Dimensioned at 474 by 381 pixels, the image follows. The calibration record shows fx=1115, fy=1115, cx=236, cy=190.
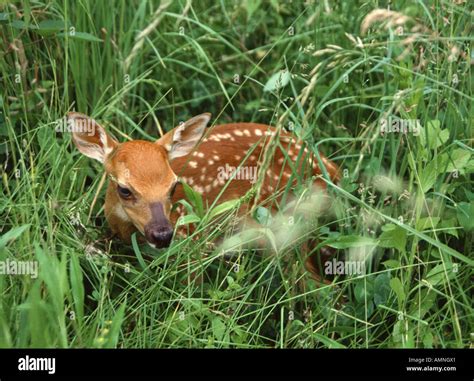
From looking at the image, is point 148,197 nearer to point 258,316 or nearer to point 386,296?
point 258,316

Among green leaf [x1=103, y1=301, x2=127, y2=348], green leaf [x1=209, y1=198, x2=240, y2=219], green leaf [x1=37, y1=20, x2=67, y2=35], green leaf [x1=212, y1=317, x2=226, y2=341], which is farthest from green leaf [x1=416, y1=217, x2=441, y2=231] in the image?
green leaf [x1=37, y1=20, x2=67, y2=35]

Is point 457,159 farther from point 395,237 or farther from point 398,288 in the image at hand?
point 398,288

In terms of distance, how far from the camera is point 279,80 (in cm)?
340

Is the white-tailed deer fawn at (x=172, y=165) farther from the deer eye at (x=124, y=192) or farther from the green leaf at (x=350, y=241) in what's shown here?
the green leaf at (x=350, y=241)

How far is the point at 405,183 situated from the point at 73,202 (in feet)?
3.27

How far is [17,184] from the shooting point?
3244mm

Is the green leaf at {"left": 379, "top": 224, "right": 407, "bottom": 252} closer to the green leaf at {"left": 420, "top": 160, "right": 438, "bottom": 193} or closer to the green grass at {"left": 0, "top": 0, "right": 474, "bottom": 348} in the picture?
the green grass at {"left": 0, "top": 0, "right": 474, "bottom": 348}

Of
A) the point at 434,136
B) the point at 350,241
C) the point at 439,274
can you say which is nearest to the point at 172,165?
the point at 350,241

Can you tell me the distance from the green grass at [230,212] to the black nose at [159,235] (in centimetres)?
4

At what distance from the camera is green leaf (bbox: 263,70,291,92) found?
3367mm

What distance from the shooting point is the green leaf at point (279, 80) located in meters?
3.37

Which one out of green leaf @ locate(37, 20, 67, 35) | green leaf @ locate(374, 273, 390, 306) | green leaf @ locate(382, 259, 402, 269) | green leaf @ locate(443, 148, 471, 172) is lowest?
green leaf @ locate(374, 273, 390, 306)

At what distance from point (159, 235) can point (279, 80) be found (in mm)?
601

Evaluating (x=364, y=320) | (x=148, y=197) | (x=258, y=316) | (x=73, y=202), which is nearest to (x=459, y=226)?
(x=364, y=320)
